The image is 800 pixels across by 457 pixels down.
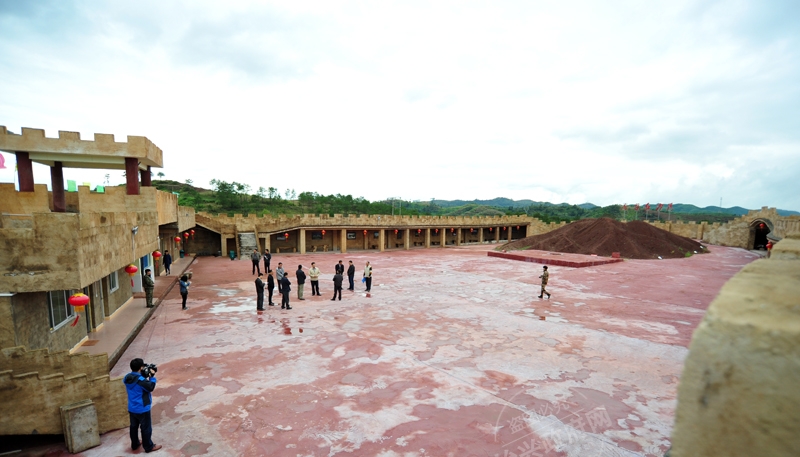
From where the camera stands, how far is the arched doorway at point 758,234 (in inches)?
1586

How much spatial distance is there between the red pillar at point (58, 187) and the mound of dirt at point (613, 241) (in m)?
31.5

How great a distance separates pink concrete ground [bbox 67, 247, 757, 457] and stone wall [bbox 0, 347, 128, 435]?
568mm

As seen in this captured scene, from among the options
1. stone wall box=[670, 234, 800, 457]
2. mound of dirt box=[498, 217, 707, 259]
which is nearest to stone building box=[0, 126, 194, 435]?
stone wall box=[670, 234, 800, 457]

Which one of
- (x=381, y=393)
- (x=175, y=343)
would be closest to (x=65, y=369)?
(x=175, y=343)

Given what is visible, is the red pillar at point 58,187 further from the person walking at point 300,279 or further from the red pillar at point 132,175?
the person walking at point 300,279

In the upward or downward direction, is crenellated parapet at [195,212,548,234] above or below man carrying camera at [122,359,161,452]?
above

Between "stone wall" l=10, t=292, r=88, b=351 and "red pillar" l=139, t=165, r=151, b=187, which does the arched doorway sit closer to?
"red pillar" l=139, t=165, r=151, b=187

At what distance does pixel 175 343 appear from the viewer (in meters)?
10.2

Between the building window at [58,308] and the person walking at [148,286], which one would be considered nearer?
the building window at [58,308]

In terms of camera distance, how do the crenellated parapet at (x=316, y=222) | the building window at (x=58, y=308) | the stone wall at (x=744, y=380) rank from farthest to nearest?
the crenellated parapet at (x=316, y=222), the building window at (x=58, y=308), the stone wall at (x=744, y=380)

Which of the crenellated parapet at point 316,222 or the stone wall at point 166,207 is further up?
the stone wall at point 166,207

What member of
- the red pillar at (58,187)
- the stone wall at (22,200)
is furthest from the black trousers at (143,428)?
the red pillar at (58,187)

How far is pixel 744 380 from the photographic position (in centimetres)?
120

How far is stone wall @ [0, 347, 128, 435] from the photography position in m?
5.84
